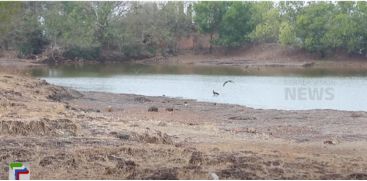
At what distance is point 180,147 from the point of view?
11062mm

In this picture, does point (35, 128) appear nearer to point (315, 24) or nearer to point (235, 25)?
point (315, 24)

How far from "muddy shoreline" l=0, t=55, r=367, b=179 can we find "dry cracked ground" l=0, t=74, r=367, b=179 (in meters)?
0.01

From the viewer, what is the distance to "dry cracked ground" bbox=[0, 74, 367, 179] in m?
8.97

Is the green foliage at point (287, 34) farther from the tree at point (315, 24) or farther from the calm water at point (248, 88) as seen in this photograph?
the calm water at point (248, 88)

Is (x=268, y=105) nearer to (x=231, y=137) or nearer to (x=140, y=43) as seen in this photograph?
(x=231, y=137)

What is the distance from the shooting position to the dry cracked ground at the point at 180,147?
8969mm

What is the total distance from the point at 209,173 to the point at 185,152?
1482 millimetres

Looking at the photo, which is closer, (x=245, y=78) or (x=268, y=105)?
(x=268, y=105)

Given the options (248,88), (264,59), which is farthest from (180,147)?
(264,59)

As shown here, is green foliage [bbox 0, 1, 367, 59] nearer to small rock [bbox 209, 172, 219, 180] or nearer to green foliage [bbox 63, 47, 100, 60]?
green foliage [bbox 63, 47, 100, 60]

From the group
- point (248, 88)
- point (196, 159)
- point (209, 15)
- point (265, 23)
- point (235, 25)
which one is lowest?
point (248, 88)

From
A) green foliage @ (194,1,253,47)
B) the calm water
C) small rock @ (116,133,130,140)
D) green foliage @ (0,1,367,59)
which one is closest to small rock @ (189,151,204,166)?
small rock @ (116,133,130,140)

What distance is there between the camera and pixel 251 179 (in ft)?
28.3

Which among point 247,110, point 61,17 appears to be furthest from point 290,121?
point 61,17
